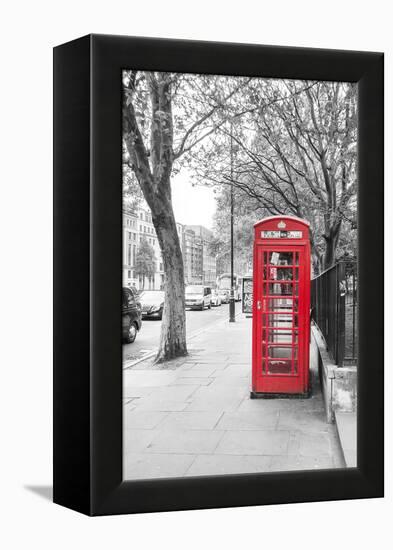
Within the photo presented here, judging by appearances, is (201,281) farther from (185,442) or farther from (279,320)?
(185,442)

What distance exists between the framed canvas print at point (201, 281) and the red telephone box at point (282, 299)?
0.05 ft

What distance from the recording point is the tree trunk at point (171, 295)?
10212mm

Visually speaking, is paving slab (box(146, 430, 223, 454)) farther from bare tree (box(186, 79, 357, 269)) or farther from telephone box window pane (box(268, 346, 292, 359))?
bare tree (box(186, 79, 357, 269))

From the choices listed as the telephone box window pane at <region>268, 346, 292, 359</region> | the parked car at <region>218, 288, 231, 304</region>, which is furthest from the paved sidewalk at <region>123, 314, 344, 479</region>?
the parked car at <region>218, 288, 231, 304</region>

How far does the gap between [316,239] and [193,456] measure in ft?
35.9

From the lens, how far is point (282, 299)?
7781 millimetres

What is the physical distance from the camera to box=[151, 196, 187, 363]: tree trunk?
10212 millimetres

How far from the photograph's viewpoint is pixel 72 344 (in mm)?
4672

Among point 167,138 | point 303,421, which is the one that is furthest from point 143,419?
Answer: point 167,138

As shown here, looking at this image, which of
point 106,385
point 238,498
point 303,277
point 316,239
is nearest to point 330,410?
point 303,277

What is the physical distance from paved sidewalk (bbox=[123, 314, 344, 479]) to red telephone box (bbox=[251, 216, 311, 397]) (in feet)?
1.00

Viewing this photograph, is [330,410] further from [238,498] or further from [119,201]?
[119,201]

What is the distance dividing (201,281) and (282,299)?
0.96 meters

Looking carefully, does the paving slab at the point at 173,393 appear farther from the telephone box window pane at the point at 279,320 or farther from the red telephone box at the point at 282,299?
the telephone box window pane at the point at 279,320
